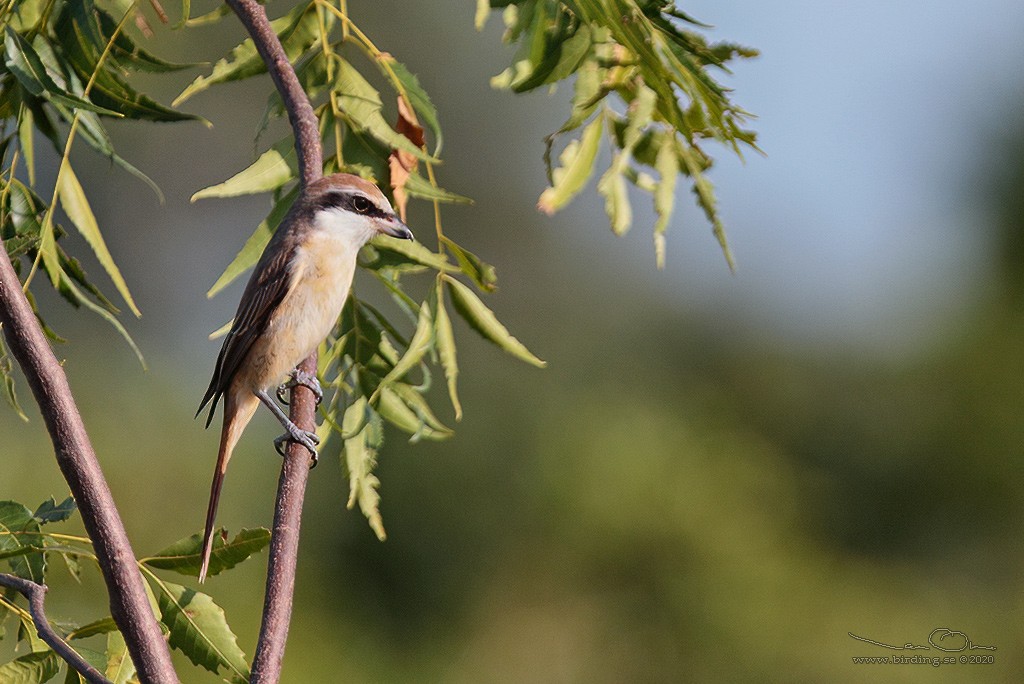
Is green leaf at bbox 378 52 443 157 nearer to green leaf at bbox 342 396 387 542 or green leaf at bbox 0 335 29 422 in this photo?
green leaf at bbox 342 396 387 542

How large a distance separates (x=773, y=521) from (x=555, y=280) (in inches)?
275

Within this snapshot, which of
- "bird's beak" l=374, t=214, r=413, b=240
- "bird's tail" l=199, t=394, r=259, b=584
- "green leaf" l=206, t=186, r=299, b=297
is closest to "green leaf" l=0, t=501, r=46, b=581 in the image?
"bird's tail" l=199, t=394, r=259, b=584

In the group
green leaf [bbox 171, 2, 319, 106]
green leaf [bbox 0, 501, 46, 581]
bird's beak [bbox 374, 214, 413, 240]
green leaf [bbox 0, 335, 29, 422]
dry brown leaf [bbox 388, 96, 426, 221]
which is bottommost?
green leaf [bbox 0, 501, 46, 581]

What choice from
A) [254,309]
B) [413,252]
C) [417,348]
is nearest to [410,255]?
[413,252]

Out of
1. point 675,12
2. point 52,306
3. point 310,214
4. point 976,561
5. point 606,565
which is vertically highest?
point 675,12

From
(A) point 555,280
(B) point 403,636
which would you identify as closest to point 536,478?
(B) point 403,636

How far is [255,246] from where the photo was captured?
2.20 m

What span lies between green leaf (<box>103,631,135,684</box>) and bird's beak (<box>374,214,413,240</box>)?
1044mm

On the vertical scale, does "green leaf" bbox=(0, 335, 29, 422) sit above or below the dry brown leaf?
below

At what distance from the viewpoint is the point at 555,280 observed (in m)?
16.1

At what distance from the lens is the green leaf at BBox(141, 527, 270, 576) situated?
5.79 feet

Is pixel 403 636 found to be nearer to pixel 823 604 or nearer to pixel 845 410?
A: pixel 823 604

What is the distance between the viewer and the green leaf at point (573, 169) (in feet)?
7.27
